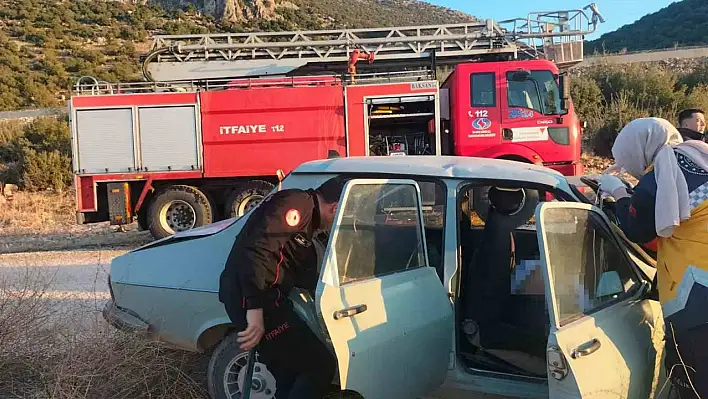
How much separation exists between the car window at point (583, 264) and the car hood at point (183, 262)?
1754mm

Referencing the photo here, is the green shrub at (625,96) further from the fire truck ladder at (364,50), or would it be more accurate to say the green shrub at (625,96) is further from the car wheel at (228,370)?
the car wheel at (228,370)

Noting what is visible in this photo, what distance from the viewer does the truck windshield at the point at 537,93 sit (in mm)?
8992

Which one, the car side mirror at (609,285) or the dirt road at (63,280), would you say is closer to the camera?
the car side mirror at (609,285)

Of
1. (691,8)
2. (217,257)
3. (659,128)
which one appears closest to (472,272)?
(659,128)

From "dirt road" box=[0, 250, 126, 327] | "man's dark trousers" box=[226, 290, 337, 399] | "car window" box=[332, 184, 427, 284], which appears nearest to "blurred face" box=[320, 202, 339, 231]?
"car window" box=[332, 184, 427, 284]

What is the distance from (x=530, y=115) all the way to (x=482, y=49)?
3.14 metres

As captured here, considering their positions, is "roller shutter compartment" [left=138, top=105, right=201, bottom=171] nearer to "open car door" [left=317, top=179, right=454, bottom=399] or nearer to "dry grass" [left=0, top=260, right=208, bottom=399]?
"dry grass" [left=0, top=260, right=208, bottom=399]

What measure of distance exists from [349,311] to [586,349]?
94 cm

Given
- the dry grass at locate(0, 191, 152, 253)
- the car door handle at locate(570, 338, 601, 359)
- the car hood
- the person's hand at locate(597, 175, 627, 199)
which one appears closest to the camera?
the car door handle at locate(570, 338, 601, 359)

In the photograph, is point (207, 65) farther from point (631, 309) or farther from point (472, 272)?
point (631, 309)

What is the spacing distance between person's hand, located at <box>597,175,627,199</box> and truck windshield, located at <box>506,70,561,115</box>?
21.9 ft

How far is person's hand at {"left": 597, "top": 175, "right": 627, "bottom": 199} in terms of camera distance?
2596mm

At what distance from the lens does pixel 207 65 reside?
451 inches

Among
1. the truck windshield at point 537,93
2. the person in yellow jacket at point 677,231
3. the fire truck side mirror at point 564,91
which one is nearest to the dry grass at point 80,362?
the person in yellow jacket at point 677,231
